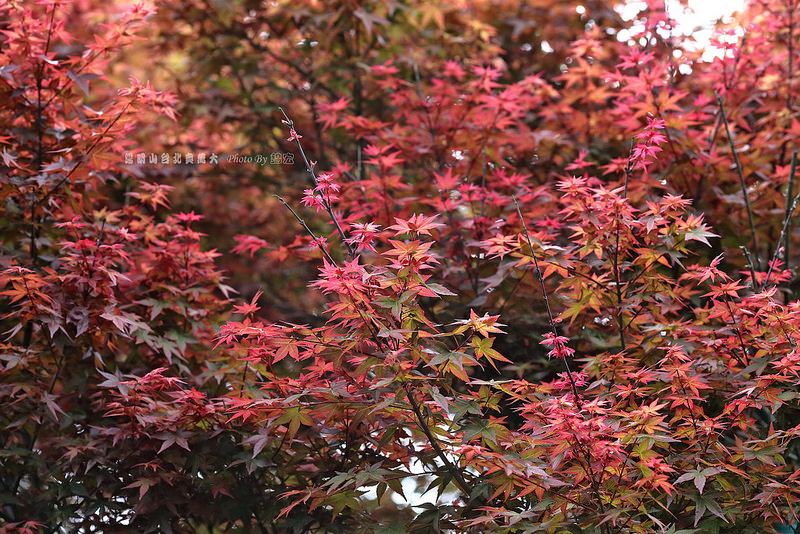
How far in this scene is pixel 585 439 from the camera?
2.50m

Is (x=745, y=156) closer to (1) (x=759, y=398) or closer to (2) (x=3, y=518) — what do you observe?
(1) (x=759, y=398)

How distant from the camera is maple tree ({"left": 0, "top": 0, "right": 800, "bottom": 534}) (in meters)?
2.73

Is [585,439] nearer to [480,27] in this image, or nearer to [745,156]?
[745,156]

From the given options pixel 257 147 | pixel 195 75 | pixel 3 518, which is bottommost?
pixel 3 518

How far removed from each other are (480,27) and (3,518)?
4.16 meters

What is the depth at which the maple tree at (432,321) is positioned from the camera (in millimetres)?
2730

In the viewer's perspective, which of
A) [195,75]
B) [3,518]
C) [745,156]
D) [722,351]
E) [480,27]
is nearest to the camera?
[722,351]

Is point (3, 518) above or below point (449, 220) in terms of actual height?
below

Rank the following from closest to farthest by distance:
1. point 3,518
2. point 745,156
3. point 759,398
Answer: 1. point 759,398
2. point 3,518
3. point 745,156

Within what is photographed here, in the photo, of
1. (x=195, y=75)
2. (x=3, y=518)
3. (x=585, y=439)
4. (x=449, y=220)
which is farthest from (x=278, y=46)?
(x=585, y=439)

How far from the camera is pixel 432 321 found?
3768 mm

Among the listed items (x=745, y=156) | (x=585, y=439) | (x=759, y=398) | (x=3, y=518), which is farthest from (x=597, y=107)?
(x=3, y=518)

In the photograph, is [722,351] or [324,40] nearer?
[722,351]

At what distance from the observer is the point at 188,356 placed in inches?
143
